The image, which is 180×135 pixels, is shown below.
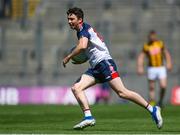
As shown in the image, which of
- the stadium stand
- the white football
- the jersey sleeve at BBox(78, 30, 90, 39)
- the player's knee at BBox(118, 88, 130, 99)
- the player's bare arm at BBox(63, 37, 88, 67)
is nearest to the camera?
the player's bare arm at BBox(63, 37, 88, 67)

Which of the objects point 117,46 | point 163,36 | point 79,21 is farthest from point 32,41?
point 79,21

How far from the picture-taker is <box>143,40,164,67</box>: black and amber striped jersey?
73.1 ft

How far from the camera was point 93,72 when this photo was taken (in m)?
12.8

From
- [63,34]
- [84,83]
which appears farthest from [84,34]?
[63,34]

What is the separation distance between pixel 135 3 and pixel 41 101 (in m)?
8.12

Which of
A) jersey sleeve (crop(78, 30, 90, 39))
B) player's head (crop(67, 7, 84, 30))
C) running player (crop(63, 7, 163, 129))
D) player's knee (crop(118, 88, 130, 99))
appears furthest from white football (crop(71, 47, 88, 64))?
player's knee (crop(118, 88, 130, 99))

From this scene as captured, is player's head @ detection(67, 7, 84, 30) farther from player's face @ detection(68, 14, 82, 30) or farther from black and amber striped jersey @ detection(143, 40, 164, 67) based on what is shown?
black and amber striped jersey @ detection(143, 40, 164, 67)

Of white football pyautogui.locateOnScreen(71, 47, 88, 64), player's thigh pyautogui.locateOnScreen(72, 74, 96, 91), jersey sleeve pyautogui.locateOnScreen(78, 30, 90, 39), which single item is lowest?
player's thigh pyautogui.locateOnScreen(72, 74, 96, 91)

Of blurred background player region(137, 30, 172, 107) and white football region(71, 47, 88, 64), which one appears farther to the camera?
blurred background player region(137, 30, 172, 107)

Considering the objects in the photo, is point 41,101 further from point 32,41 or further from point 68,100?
point 32,41

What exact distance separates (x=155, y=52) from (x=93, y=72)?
32.2ft

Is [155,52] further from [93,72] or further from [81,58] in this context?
[93,72]

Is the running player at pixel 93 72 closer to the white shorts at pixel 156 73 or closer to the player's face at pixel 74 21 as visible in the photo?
the player's face at pixel 74 21

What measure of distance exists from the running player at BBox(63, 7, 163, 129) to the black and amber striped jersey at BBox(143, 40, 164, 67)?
960 centimetres
